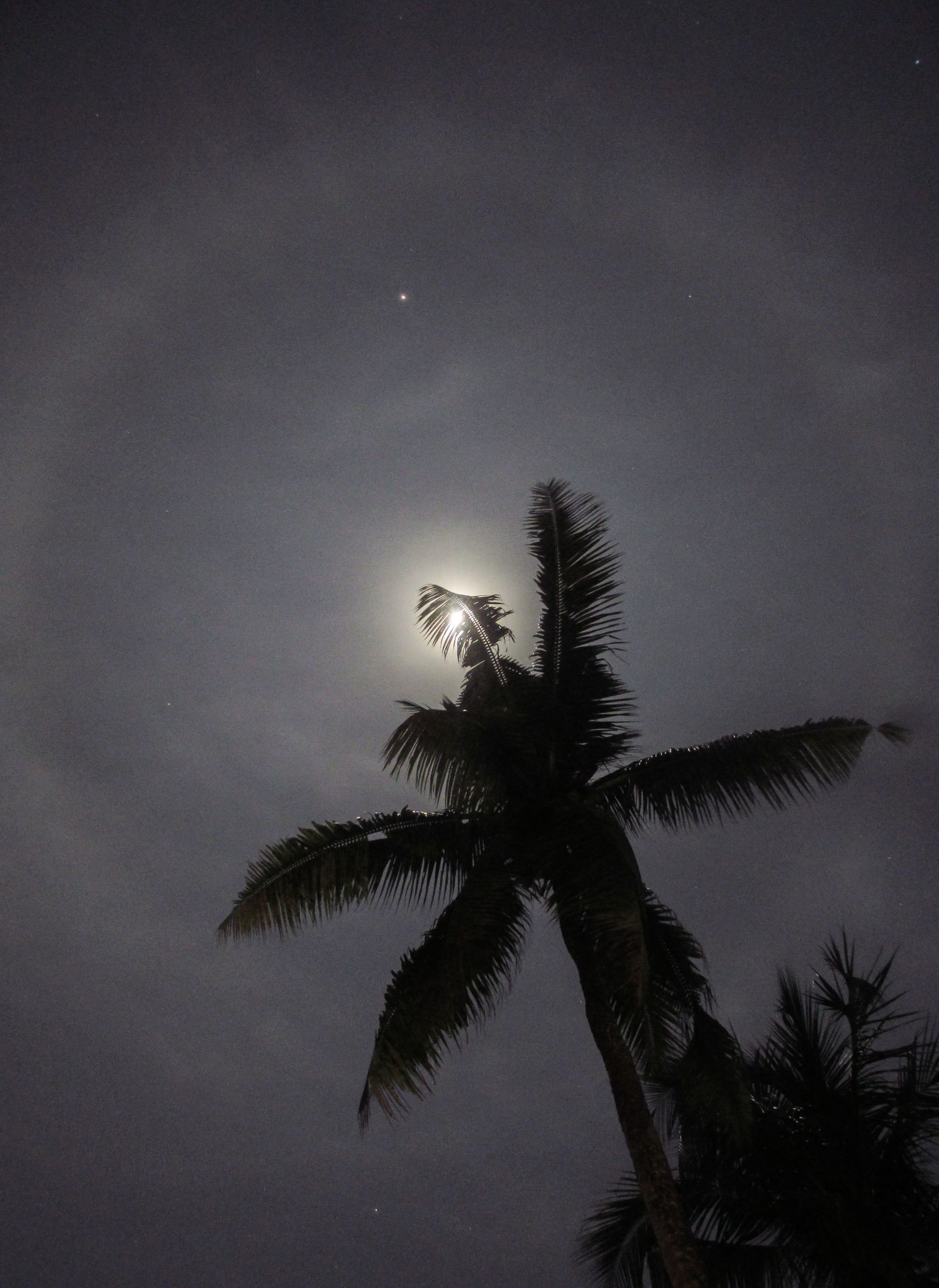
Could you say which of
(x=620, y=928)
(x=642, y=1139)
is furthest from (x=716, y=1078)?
(x=620, y=928)

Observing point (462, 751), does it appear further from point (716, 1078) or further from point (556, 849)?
point (716, 1078)

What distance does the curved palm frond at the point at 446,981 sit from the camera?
9141 millimetres

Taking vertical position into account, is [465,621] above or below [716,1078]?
above

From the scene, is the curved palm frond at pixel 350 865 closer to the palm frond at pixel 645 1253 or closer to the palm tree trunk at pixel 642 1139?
the palm tree trunk at pixel 642 1139

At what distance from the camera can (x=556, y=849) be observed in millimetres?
10031

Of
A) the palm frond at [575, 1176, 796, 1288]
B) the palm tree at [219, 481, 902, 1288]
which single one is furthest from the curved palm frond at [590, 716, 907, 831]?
the palm frond at [575, 1176, 796, 1288]

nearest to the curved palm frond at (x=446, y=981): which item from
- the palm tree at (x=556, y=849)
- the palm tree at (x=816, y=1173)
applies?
the palm tree at (x=556, y=849)

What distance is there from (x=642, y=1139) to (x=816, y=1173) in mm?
2713

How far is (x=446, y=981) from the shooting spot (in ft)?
30.5

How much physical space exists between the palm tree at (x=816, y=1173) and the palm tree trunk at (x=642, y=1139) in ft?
4.51

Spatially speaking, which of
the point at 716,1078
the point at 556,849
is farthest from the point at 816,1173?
the point at 556,849

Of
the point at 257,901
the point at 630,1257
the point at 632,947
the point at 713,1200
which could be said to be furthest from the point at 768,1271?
the point at 257,901

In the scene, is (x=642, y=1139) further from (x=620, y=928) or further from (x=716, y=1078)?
(x=620, y=928)

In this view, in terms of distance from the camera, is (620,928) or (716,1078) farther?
(716,1078)
